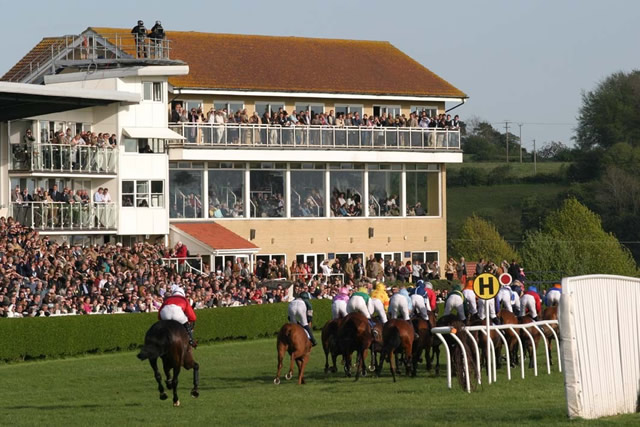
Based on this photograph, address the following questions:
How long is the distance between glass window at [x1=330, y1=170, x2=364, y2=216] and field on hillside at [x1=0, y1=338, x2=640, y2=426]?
71.1ft

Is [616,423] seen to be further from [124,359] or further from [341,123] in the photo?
[341,123]

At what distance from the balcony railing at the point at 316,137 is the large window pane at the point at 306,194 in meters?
1.44

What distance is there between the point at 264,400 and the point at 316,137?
27399 mm

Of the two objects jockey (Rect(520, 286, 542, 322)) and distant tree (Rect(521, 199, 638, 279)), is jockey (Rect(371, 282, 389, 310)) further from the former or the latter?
distant tree (Rect(521, 199, 638, 279))

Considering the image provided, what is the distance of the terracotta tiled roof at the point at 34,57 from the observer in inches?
1791

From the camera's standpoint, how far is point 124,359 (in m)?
29.2

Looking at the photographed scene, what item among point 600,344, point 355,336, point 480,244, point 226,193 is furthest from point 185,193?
point 600,344

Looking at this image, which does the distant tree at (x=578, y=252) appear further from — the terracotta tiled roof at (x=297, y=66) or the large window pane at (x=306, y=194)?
the large window pane at (x=306, y=194)

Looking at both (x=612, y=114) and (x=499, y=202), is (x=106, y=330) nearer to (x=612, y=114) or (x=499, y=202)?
(x=499, y=202)

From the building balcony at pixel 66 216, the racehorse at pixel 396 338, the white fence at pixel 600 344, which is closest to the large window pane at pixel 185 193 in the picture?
the building balcony at pixel 66 216

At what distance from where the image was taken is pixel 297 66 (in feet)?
160

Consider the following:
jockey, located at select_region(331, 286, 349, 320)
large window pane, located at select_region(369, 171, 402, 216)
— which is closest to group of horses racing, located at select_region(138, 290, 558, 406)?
jockey, located at select_region(331, 286, 349, 320)

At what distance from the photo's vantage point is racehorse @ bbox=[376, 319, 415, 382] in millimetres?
22516

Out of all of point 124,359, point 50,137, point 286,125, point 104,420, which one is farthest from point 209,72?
point 104,420
